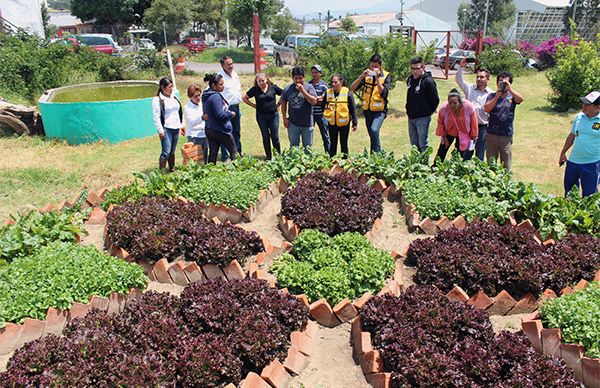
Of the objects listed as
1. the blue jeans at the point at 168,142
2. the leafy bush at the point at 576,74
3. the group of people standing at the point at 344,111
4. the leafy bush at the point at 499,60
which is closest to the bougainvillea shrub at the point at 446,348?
the group of people standing at the point at 344,111

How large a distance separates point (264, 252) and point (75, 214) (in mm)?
2729

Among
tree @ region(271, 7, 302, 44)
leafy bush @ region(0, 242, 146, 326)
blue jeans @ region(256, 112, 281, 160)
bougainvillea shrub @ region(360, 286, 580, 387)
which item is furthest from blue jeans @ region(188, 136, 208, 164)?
tree @ region(271, 7, 302, 44)

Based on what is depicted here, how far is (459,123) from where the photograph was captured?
7.41 m

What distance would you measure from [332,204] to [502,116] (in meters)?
3.30

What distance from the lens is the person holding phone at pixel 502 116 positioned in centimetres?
742

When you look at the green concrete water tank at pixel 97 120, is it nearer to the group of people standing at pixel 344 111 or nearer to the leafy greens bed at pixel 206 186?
the group of people standing at pixel 344 111

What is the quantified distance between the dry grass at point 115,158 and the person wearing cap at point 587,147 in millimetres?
1476

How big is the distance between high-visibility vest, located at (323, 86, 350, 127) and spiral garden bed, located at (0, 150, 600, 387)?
1.50 metres

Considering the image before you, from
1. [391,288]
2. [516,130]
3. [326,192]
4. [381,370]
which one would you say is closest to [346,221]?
[326,192]

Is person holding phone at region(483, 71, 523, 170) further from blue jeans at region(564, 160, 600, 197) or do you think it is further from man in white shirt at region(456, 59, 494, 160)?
blue jeans at region(564, 160, 600, 197)

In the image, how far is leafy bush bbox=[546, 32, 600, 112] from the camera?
14.7 metres

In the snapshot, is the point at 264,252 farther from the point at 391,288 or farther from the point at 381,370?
the point at 381,370

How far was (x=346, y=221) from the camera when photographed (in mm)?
5965

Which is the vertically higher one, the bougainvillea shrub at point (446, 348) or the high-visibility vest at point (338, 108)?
the high-visibility vest at point (338, 108)
